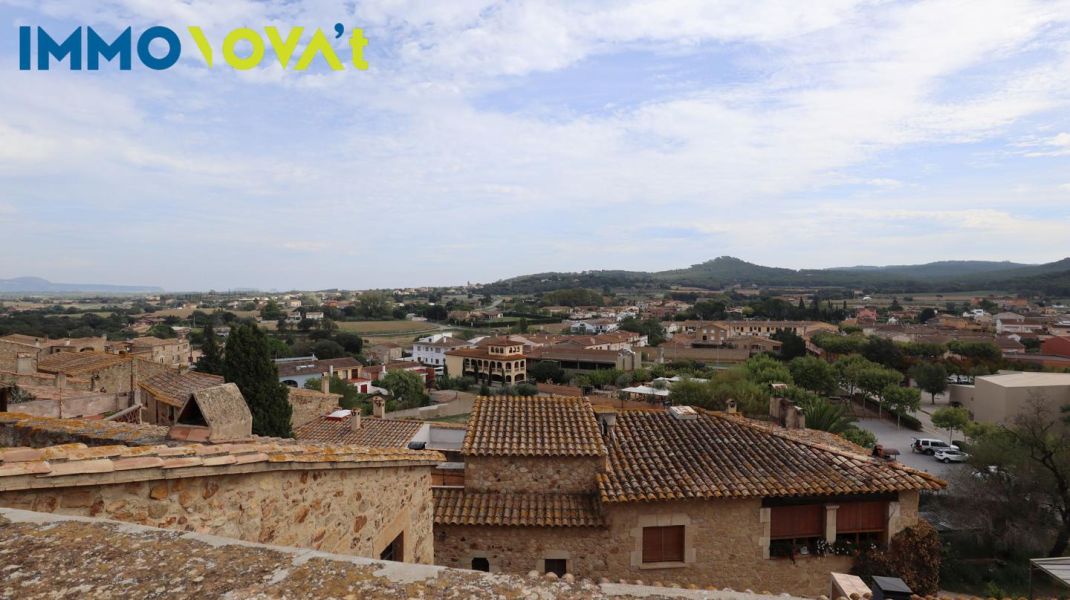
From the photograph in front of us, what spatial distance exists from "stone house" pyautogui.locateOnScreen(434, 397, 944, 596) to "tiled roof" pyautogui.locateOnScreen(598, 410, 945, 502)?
0.11ft

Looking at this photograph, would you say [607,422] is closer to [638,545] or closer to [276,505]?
[638,545]

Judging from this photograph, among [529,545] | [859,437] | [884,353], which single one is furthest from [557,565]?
[884,353]

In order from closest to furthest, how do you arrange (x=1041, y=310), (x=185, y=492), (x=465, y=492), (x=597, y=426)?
(x=185, y=492)
(x=465, y=492)
(x=597, y=426)
(x=1041, y=310)

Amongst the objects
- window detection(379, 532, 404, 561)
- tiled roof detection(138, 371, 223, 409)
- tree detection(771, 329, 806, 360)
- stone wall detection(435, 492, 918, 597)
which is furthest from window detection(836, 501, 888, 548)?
tree detection(771, 329, 806, 360)

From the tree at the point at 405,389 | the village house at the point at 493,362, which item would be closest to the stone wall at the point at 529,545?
the tree at the point at 405,389

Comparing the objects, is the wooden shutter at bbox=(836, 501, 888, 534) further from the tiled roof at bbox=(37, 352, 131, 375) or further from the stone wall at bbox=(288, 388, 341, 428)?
the tiled roof at bbox=(37, 352, 131, 375)

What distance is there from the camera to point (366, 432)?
15469mm

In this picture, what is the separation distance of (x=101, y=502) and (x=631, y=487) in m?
7.29

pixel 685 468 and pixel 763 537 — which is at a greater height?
pixel 685 468

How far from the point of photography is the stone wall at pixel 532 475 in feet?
31.4

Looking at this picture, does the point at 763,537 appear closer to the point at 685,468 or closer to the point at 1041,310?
the point at 685,468

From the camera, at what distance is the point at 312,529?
466 cm

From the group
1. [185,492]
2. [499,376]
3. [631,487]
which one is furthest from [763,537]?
[499,376]

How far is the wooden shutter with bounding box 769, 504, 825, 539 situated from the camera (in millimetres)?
9125
